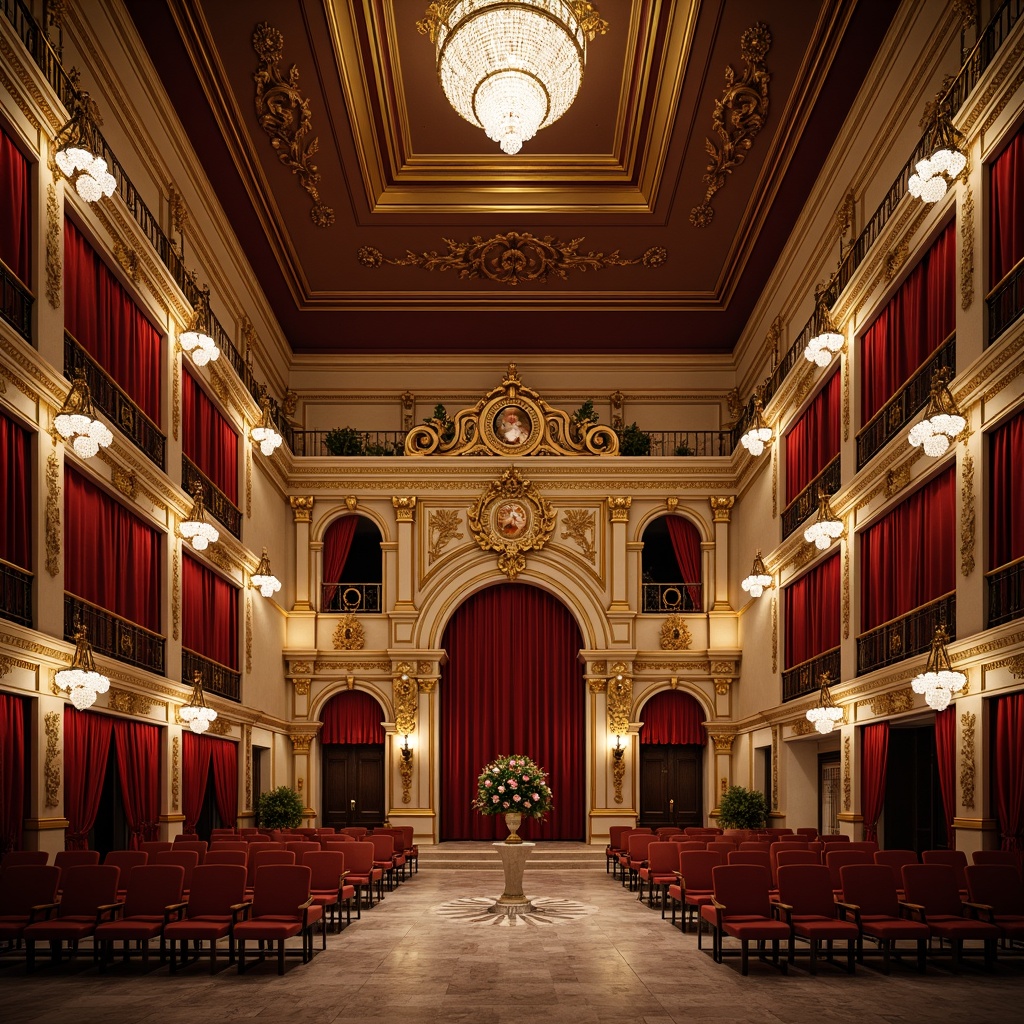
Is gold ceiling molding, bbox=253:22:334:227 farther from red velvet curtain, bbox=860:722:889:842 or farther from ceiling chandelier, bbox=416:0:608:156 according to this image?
red velvet curtain, bbox=860:722:889:842

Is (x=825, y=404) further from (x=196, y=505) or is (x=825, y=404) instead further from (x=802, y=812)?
(x=196, y=505)

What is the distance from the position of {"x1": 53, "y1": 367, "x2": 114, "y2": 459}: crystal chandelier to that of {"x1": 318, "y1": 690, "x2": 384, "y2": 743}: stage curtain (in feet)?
48.3

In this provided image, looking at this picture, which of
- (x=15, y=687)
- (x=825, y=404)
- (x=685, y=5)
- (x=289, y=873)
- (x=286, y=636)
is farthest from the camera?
(x=286, y=636)

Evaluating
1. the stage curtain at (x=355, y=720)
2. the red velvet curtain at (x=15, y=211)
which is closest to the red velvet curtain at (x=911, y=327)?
the red velvet curtain at (x=15, y=211)

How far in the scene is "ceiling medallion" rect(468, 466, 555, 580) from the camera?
88.5ft

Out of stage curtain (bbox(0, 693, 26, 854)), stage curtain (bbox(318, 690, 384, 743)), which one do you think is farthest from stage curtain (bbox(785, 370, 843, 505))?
stage curtain (bbox(0, 693, 26, 854))

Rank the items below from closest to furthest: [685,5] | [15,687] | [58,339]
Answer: [15,687], [58,339], [685,5]

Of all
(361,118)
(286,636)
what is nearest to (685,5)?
(361,118)

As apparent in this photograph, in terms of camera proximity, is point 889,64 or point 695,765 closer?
point 889,64

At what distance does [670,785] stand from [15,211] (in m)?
19.4

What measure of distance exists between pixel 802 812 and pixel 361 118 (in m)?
14.3

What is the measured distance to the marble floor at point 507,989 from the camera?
873 centimetres

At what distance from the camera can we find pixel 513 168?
21422 millimetres

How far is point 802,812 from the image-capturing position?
22234 mm
